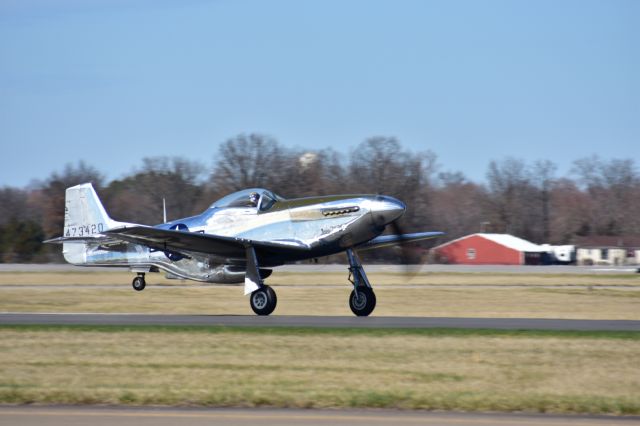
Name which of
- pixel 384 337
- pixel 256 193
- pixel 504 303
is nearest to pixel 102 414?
pixel 384 337

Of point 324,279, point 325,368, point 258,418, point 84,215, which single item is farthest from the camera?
point 324,279

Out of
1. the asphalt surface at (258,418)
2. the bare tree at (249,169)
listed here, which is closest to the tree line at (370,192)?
the bare tree at (249,169)

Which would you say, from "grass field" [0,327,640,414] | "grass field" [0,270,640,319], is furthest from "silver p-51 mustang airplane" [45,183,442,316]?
"grass field" [0,327,640,414]

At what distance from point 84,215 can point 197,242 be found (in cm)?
962

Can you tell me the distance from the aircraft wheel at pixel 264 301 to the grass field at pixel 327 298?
3.94 metres

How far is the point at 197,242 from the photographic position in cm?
2031

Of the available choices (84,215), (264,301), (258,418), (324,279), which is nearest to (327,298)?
(84,215)

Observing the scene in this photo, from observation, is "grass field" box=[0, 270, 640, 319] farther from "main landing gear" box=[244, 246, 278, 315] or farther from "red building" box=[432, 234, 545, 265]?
"red building" box=[432, 234, 545, 265]

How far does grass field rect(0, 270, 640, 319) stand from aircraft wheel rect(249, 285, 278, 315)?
12.9 ft

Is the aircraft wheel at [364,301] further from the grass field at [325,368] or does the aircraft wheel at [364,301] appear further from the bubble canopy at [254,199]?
the grass field at [325,368]

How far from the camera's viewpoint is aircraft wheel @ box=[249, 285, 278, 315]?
66.6 feet

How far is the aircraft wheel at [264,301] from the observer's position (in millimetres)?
20312

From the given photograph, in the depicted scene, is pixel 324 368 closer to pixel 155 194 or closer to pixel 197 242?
pixel 197 242

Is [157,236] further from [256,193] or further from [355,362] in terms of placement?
[355,362]
